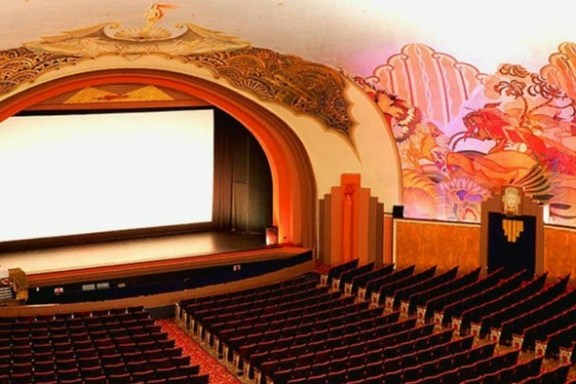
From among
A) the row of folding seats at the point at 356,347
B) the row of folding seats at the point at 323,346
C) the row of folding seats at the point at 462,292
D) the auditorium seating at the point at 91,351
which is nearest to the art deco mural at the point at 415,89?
the row of folding seats at the point at 462,292

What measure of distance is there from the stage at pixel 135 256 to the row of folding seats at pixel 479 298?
195 inches

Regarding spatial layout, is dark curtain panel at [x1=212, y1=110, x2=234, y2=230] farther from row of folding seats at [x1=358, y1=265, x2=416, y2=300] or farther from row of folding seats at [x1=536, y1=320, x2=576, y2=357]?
row of folding seats at [x1=536, y1=320, x2=576, y2=357]

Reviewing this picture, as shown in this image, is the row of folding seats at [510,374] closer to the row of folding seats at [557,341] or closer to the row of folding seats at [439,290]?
the row of folding seats at [557,341]

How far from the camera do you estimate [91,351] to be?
45.9 ft

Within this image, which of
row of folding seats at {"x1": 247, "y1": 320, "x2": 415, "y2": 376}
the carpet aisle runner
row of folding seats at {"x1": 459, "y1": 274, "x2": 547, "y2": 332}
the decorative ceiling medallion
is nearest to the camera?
row of folding seats at {"x1": 247, "y1": 320, "x2": 415, "y2": 376}

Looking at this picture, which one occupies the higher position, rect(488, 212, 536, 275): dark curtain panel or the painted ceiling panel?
the painted ceiling panel

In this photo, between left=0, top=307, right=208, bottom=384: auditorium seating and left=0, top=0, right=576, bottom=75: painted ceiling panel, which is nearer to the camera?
left=0, top=307, right=208, bottom=384: auditorium seating

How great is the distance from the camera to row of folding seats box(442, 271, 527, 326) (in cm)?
1600

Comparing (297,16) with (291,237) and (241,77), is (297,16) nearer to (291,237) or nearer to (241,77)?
(241,77)

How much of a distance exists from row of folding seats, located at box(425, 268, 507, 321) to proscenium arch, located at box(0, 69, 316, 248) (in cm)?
456

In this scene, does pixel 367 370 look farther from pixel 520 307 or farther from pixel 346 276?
pixel 346 276

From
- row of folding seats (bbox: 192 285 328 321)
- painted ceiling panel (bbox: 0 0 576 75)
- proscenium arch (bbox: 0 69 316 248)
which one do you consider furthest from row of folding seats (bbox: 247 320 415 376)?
proscenium arch (bbox: 0 69 316 248)

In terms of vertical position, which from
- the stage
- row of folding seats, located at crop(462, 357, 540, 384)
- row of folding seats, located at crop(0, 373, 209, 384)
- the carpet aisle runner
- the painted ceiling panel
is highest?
the painted ceiling panel

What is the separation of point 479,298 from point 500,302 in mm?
405
